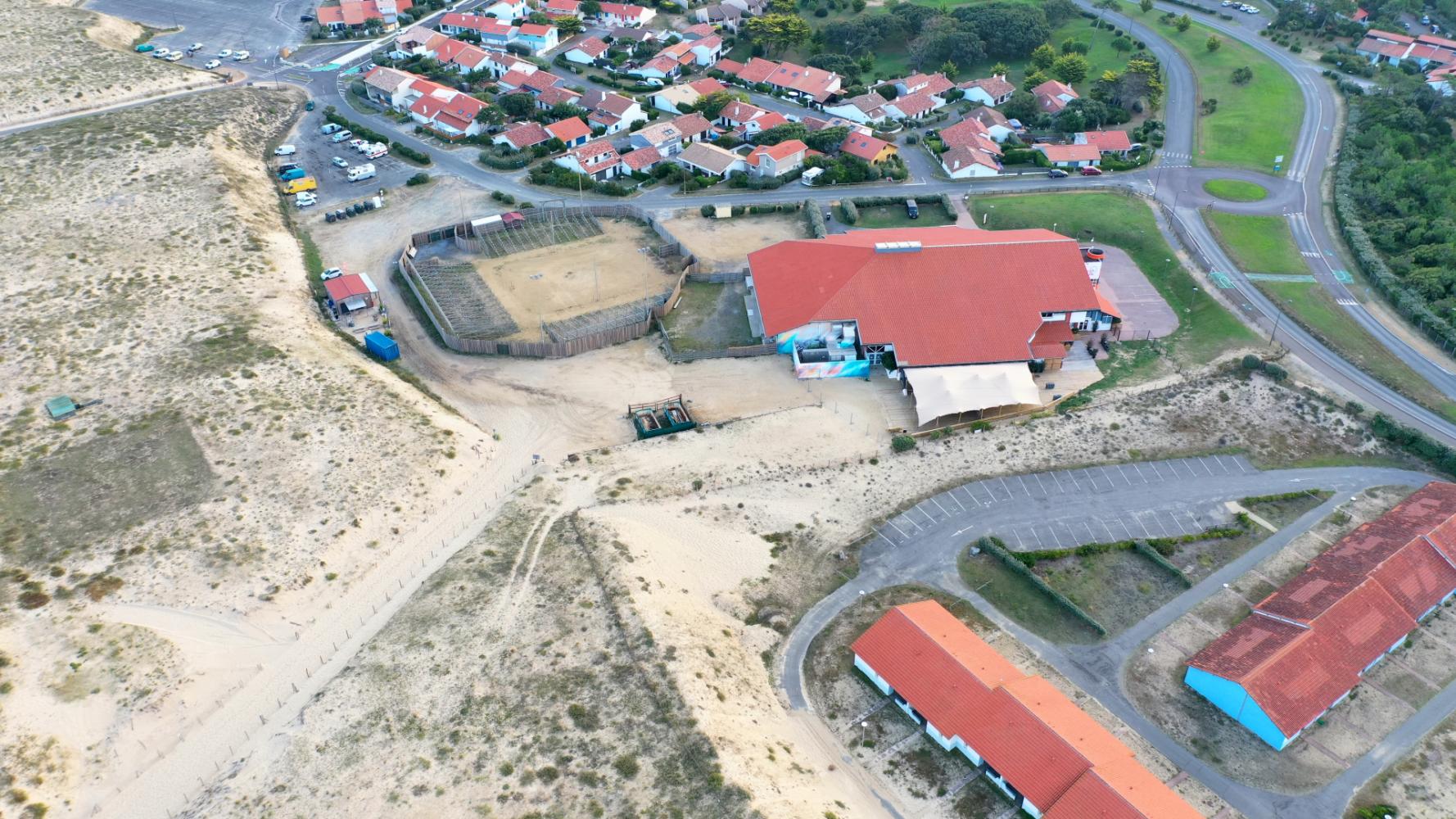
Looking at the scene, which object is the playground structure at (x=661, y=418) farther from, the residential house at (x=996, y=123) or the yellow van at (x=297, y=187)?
the residential house at (x=996, y=123)

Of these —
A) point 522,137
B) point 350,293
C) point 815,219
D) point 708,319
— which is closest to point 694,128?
point 522,137

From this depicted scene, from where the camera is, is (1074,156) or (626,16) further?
(626,16)

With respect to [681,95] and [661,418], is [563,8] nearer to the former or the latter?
[681,95]

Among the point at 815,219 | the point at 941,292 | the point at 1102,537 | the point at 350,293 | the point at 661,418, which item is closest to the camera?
the point at 1102,537

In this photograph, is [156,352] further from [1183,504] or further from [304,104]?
[1183,504]

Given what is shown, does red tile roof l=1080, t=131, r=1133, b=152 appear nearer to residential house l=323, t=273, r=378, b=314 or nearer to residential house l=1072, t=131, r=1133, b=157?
residential house l=1072, t=131, r=1133, b=157

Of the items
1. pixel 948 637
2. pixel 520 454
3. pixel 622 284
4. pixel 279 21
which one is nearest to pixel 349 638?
pixel 520 454

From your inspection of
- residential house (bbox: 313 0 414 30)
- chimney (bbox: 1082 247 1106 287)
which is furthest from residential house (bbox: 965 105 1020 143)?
residential house (bbox: 313 0 414 30)
